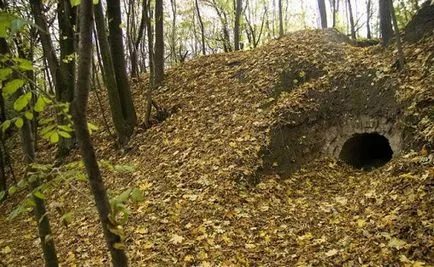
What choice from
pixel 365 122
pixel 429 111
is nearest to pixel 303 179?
pixel 365 122

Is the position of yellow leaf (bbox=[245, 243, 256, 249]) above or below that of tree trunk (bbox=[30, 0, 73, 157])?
below

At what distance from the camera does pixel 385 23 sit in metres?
10.7

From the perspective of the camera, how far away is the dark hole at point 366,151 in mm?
9312

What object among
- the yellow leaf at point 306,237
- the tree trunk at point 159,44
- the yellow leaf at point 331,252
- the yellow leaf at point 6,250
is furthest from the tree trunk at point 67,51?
the yellow leaf at point 331,252

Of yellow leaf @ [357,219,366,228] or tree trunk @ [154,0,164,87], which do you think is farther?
tree trunk @ [154,0,164,87]

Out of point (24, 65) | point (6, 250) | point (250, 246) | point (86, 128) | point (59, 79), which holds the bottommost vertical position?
point (6, 250)

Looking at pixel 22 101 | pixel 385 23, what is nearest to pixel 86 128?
pixel 22 101

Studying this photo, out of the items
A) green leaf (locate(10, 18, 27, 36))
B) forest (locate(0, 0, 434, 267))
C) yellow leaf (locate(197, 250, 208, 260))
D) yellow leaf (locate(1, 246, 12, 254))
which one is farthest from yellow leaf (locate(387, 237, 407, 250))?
yellow leaf (locate(1, 246, 12, 254))

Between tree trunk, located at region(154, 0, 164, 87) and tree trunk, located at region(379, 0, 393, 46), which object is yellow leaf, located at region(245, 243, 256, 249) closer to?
tree trunk, located at region(379, 0, 393, 46)

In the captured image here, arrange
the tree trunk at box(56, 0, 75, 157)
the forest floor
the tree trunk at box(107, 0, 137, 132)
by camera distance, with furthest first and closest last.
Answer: the tree trunk at box(56, 0, 75, 157)
the tree trunk at box(107, 0, 137, 132)
the forest floor

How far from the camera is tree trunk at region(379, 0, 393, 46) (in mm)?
10523

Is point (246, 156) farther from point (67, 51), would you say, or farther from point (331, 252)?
point (67, 51)

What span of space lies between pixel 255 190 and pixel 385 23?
6.45 metres

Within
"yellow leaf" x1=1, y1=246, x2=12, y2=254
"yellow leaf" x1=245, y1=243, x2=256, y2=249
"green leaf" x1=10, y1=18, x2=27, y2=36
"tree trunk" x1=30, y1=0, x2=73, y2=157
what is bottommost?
"yellow leaf" x1=1, y1=246, x2=12, y2=254
